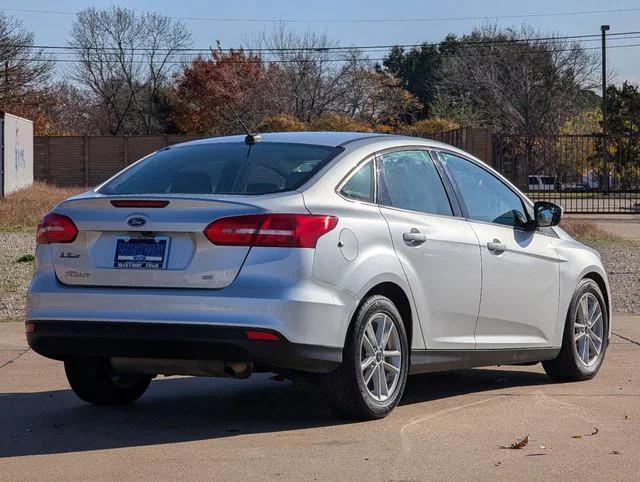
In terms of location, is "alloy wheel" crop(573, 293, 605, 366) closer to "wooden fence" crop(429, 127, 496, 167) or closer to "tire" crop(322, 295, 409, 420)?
"tire" crop(322, 295, 409, 420)


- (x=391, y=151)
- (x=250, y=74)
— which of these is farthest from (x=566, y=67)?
(x=391, y=151)

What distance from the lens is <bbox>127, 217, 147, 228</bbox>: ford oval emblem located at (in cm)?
631

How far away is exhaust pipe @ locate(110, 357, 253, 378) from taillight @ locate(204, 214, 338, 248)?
64 cm

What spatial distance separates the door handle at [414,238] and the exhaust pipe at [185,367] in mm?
1184

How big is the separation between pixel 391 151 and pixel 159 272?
5.74ft

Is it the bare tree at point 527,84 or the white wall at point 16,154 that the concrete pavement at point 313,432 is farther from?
the bare tree at point 527,84

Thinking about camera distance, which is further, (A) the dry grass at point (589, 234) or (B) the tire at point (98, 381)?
(A) the dry grass at point (589, 234)

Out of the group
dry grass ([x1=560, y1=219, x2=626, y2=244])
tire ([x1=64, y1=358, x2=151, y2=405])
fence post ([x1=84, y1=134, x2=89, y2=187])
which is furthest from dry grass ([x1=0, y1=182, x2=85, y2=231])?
tire ([x1=64, y1=358, x2=151, y2=405])

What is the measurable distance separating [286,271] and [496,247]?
201cm

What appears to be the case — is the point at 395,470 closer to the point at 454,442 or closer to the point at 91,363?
the point at 454,442

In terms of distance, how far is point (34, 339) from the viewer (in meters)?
6.59

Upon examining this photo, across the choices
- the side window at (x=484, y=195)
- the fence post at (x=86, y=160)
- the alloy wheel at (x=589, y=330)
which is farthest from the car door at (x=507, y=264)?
the fence post at (x=86, y=160)

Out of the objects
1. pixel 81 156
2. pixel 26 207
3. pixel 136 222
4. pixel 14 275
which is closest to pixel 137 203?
pixel 136 222

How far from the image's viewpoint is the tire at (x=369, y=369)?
256 inches
